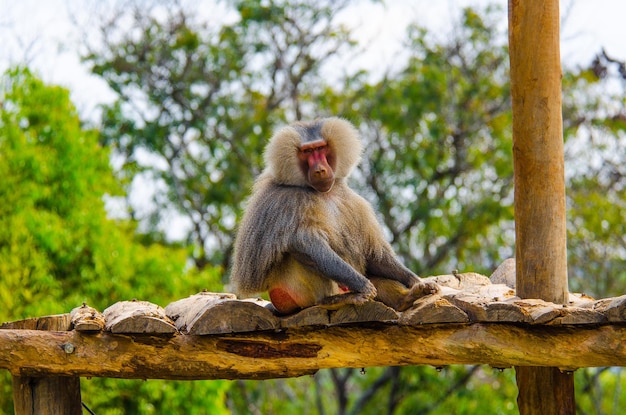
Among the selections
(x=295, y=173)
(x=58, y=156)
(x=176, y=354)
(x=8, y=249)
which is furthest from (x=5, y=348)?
(x=58, y=156)

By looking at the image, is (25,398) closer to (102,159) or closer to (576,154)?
(102,159)

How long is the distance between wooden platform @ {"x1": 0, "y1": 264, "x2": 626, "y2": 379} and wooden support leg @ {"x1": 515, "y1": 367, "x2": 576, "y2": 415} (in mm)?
455

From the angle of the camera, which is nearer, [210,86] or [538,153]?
[538,153]

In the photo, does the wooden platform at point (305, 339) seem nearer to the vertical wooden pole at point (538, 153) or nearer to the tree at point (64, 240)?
the vertical wooden pole at point (538, 153)

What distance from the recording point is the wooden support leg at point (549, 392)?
177 inches

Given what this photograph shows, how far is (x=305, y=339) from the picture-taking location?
409 centimetres

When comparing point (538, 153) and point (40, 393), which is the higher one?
point (538, 153)

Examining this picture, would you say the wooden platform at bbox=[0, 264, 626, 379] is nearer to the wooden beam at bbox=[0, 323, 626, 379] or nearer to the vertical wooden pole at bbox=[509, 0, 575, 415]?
the wooden beam at bbox=[0, 323, 626, 379]

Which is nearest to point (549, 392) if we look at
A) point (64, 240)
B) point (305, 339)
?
point (305, 339)

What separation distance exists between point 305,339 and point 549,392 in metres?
1.37

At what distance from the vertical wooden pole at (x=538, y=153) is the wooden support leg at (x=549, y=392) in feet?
1.70

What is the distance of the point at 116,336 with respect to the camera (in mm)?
4109

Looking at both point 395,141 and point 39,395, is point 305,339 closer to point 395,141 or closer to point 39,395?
point 39,395

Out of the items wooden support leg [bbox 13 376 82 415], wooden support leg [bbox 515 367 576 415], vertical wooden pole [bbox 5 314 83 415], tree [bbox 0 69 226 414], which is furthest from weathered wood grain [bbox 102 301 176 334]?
tree [bbox 0 69 226 414]
